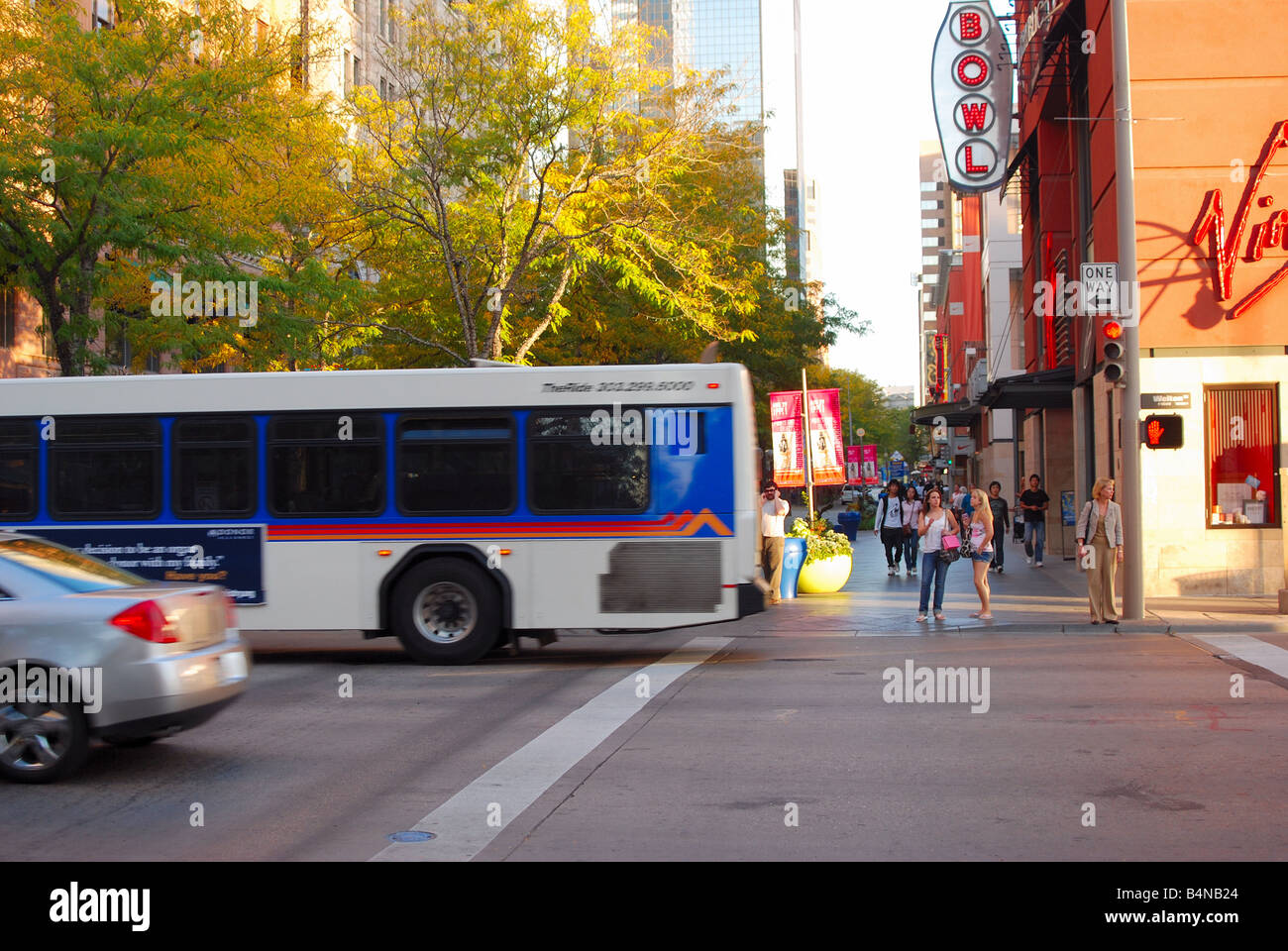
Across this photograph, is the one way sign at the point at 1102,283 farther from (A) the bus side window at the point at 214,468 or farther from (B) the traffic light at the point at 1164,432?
(A) the bus side window at the point at 214,468

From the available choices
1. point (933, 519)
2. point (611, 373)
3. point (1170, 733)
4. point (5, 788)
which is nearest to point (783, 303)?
point (933, 519)

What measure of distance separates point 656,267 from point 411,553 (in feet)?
55.5

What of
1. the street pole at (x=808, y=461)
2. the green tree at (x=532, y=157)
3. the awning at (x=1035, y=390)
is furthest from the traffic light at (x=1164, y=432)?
the awning at (x=1035, y=390)

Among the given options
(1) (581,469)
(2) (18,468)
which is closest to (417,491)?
(1) (581,469)

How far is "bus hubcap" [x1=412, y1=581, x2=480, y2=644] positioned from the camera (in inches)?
515

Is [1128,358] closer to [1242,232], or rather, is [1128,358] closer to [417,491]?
[1242,232]

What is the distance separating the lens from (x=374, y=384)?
43.6ft

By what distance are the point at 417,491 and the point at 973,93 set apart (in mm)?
18156

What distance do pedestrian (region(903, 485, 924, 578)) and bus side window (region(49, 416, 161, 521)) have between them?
625 inches

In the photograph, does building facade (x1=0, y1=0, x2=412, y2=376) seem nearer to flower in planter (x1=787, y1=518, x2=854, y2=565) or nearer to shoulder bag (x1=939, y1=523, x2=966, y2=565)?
flower in planter (x1=787, y1=518, x2=854, y2=565)

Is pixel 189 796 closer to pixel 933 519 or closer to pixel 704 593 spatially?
pixel 704 593

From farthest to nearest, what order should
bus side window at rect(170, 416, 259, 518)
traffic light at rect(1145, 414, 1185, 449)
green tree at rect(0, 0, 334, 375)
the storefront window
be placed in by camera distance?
the storefront window → green tree at rect(0, 0, 334, 375) → traffic light at rect(1145, 414, 1185, 449) → bus side window at rect(170, 416, 259, 518)

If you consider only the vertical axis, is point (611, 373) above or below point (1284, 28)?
below

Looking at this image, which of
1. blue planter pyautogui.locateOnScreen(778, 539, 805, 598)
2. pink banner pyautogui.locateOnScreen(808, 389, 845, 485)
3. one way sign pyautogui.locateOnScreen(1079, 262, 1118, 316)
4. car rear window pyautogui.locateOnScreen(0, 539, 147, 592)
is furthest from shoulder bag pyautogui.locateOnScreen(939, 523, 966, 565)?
car rear window pyautogui.locateOnScreen(0, 539, 147, 592)
